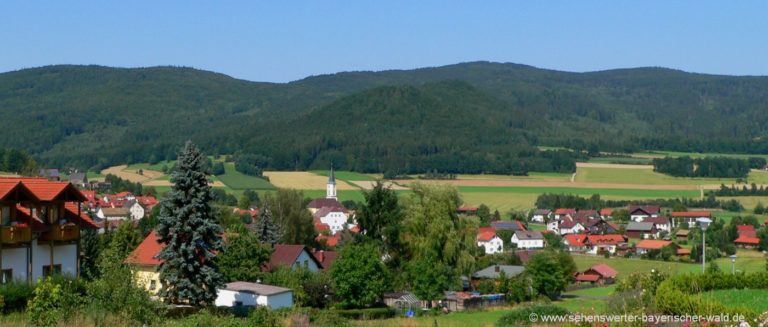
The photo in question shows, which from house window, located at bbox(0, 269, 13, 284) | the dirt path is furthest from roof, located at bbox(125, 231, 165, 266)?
the dirt path

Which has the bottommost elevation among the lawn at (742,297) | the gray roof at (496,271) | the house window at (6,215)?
the gray roof at (496,271)

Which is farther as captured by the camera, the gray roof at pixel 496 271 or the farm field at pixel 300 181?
the farm field at pixel 300 181

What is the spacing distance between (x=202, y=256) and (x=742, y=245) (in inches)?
2564

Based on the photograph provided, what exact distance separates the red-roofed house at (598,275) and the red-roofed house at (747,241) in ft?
57.2

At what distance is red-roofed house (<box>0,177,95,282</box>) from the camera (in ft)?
70.6

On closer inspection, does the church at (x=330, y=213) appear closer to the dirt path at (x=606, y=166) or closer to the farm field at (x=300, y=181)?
the farm field at (x=300, y=181)

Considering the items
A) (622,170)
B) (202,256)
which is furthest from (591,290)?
(622,170)

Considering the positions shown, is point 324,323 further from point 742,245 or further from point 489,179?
point 489,179

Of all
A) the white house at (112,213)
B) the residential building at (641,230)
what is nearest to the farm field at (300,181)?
the white house at (112,213)

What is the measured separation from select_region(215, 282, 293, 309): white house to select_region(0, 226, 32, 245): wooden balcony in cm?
1057

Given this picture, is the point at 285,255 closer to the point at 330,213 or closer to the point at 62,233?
the point at 62,233

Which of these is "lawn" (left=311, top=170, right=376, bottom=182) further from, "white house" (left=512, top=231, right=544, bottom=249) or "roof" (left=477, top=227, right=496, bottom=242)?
"roof" (left=477, top=227, right=496, bottom=242)

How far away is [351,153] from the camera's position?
602ft

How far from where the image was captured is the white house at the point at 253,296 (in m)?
32.3
